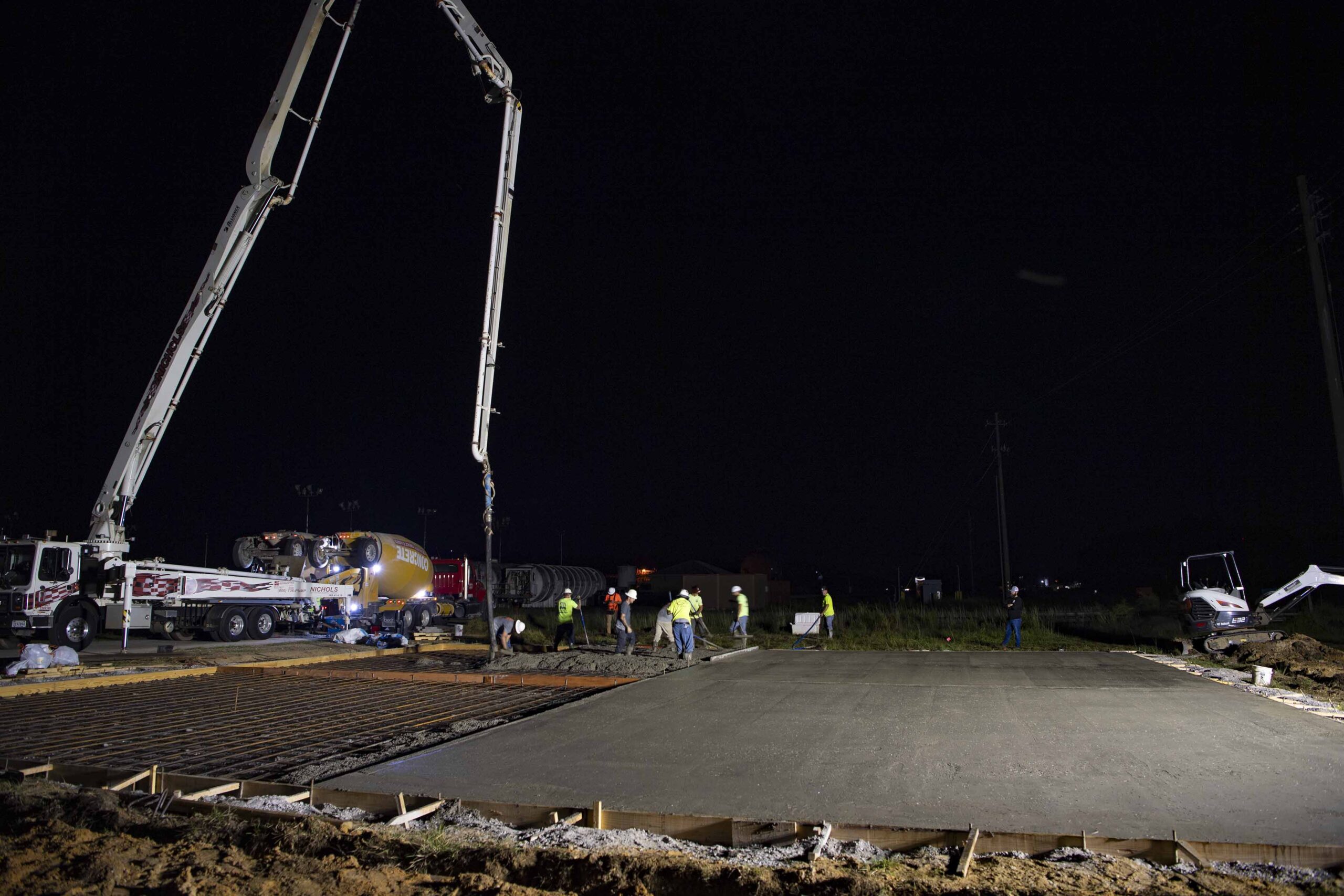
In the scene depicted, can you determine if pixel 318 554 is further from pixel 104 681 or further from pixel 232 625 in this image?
pixel 104 681

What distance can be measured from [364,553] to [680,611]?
1374cm

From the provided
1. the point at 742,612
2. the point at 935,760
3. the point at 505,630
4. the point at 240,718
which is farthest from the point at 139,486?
the point at 935,760

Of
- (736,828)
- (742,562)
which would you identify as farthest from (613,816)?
(742,562)

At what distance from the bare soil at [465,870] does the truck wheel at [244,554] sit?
2007 centimetres

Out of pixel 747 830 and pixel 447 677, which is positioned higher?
pixel 747 830

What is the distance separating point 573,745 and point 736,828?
10.2 ft

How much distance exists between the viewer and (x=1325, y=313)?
1510 cm

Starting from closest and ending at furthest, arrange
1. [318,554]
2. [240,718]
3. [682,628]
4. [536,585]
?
[240,718] < [682,628] < [318,554] < [536,585]

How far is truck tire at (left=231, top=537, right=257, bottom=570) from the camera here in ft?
76.4

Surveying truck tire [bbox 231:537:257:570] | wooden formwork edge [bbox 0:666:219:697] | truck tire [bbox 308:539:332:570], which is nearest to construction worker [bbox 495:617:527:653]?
wooden formwork edge [bbox 0:666:219:697]

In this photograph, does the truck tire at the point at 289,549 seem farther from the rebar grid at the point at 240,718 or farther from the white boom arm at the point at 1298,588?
the white boom arm at the point at 1298,588

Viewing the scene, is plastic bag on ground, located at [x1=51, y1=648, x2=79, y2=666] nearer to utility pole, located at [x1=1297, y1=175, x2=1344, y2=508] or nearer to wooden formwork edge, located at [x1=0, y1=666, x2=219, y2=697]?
wooden formwork edge, located at [x1=0, y1=666, x2=219, y2=697]

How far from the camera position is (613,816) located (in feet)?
17.3

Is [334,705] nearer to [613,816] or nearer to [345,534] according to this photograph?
[613,816]
